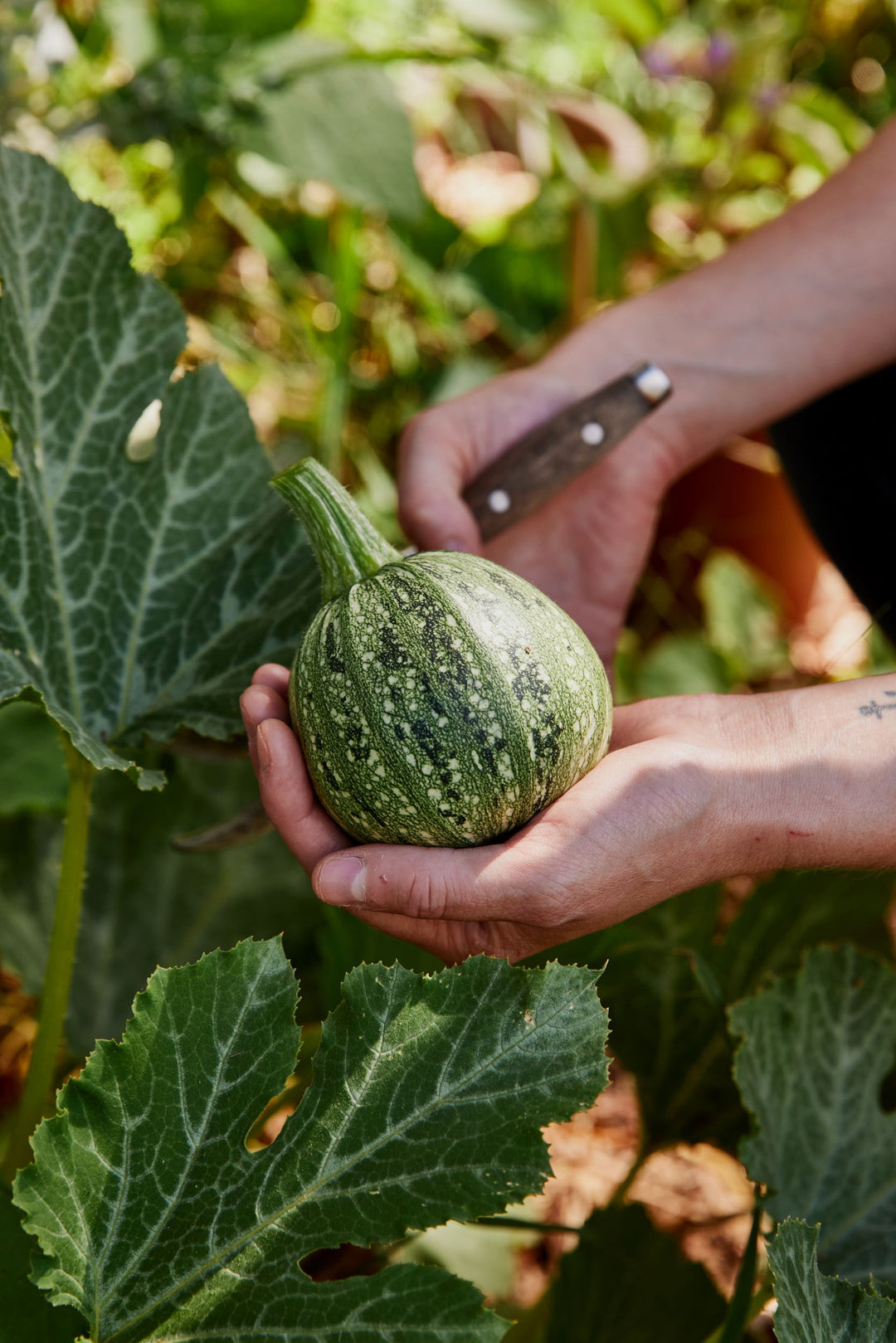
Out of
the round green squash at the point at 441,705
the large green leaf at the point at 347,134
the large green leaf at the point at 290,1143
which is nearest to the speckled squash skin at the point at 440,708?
the round green squash at the point at 441,705

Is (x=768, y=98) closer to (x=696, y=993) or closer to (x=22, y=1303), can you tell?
(x=696, y=993)

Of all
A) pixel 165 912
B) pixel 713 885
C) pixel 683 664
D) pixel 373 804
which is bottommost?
pixel 683 664

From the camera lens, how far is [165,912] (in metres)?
1.47

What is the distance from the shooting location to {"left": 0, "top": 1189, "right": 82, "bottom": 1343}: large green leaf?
0.96m

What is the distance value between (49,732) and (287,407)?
4.41 ft

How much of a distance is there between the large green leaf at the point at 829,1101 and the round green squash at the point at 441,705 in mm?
416

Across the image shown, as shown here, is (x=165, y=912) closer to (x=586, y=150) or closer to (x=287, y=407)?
(x=287, y=407)

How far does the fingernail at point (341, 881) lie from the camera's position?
98 centimetres

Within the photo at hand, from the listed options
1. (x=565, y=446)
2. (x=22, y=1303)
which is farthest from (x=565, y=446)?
(x=22, y=1303)

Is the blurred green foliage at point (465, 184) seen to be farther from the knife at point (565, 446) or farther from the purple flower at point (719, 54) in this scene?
the knife at point (565, 446)

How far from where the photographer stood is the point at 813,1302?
3.13ft

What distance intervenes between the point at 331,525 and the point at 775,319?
82cm

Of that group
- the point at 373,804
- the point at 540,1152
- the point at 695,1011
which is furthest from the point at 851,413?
the point at 540,1152

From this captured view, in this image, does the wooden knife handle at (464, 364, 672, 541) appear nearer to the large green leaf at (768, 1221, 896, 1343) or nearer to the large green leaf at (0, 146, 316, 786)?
the large green leaf at (0, 146, 316, 786)
